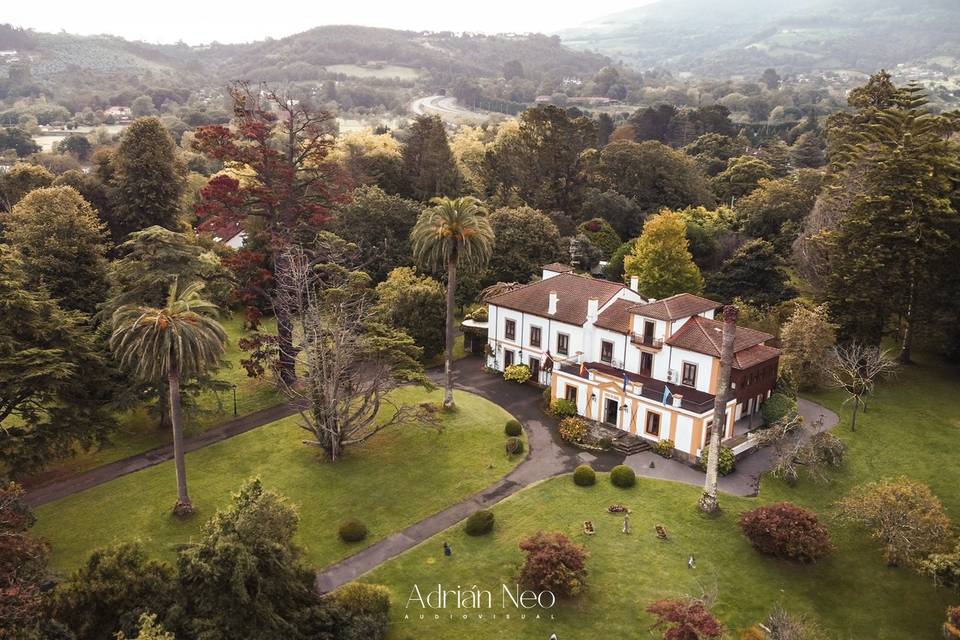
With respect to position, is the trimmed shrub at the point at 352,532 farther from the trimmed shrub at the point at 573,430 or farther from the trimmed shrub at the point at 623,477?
the trimmed shrub at the point at 573,430

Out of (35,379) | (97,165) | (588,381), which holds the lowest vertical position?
(588,381)

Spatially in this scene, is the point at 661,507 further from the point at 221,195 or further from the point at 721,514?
the point at 221,195

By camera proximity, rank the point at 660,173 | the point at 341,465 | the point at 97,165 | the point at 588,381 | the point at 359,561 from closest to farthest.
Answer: the point at 359,561 < the point at 341,465 < the point at 588,381 < the point at 97,165 < the point at 660,173

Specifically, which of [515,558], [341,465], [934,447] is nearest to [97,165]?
[341,465]

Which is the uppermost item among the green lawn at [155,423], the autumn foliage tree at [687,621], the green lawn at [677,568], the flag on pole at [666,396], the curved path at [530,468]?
the flag on pole at [666,396]

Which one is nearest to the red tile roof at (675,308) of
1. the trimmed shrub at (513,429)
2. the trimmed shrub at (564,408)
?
the trimmed shrub at (564,408)

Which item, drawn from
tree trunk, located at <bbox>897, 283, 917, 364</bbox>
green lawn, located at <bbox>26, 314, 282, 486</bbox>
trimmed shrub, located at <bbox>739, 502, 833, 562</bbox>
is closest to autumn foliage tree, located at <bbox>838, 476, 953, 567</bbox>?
trimmed shrub, located at <bbox>739, 502, 833, 562</bbox>

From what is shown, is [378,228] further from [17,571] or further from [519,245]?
[17,571]
